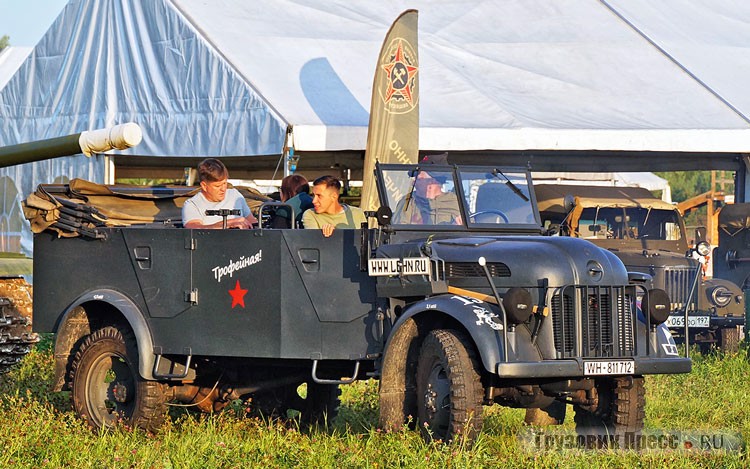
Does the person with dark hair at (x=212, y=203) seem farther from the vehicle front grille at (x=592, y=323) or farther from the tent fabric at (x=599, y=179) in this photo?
the tent fabric at (x=599, y=179)

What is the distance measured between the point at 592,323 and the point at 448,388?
930mm

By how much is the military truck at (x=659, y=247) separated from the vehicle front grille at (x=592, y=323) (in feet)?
24.2

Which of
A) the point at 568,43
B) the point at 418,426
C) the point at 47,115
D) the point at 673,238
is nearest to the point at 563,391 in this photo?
the point at 418,426

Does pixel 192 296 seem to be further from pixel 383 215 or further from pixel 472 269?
pixel 472 269

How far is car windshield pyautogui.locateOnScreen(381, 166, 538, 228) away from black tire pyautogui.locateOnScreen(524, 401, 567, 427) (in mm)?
1276

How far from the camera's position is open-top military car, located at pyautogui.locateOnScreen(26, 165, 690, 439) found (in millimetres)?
7344

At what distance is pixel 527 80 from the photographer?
17.6 metres

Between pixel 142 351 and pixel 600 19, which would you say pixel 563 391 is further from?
pixel 600 19

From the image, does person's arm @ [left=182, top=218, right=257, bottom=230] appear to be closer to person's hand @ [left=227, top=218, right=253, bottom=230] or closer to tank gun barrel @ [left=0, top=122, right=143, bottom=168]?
person's hand @ [left=227, top=218, right=253, bottom=230]

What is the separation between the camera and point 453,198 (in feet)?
28.1

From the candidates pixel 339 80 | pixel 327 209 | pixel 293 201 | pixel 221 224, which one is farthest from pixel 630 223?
pixel 221 224

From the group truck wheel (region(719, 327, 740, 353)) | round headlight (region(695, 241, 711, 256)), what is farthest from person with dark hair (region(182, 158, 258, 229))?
round headlight (region(695, 241, 711, 256))

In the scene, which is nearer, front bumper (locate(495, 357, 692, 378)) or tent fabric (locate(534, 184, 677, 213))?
front bumper (locate(495, 357, 692, 378))

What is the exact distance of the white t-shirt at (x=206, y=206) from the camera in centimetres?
912
